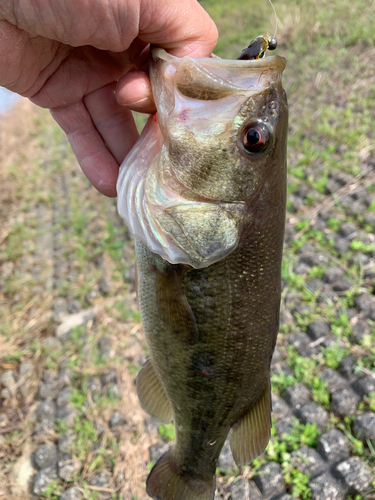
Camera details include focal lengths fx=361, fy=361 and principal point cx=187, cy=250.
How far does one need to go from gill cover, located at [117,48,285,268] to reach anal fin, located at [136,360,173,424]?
714 millimetres

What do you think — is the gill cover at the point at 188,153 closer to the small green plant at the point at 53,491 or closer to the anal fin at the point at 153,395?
the anal fin at the point at 153,395

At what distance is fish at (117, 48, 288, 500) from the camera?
1.21 meters

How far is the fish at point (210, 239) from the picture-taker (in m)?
1.21

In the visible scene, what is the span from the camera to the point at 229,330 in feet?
4.52

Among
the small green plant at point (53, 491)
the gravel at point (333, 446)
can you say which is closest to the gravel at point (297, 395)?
the gravel at point (333, 446)

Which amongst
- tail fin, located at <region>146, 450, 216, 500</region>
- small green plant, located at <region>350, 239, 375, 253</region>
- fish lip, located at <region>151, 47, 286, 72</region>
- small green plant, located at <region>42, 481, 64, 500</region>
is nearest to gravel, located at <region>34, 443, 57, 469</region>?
small green plant, located at <region>42, 481, 64, 500</region>

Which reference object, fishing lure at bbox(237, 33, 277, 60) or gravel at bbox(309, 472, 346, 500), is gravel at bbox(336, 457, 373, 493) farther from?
fishing lure at bbox(237, 33, 277, 60)

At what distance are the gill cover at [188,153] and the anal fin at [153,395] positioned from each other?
2.34 ft

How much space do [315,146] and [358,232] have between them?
1586mm

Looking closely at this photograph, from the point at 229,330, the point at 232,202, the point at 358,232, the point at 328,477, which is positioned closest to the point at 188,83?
the point at 232,202

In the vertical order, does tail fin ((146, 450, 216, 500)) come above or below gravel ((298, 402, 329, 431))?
above

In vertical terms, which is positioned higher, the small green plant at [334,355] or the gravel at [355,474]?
the small green plant at [334,355]

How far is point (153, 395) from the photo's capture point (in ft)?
5.73

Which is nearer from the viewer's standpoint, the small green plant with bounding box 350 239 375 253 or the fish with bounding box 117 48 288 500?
the fish with bounding box 117 48 288 500
